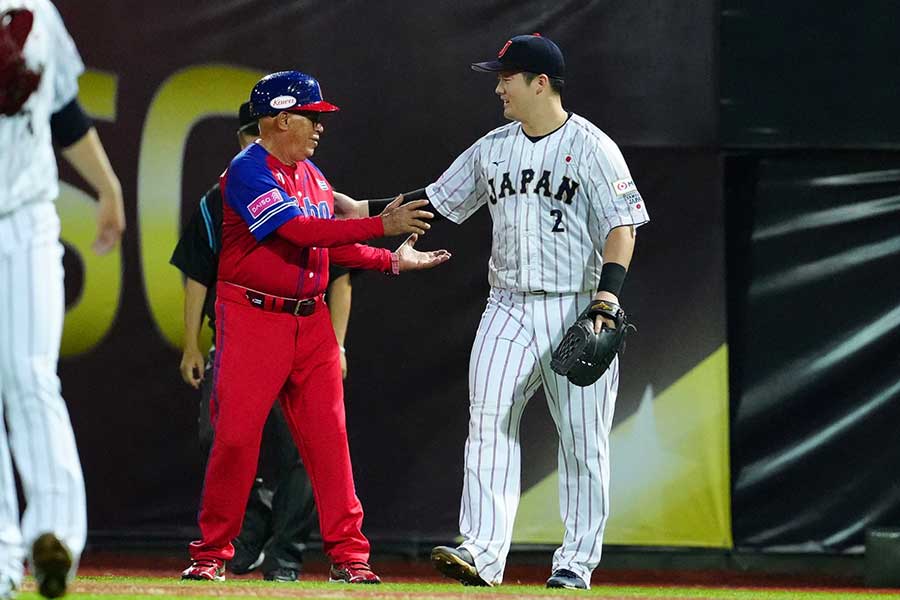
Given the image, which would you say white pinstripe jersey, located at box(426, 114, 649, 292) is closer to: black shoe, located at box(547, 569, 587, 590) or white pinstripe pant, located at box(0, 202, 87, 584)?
black shoe, located at box(547, 569, 587, 590)

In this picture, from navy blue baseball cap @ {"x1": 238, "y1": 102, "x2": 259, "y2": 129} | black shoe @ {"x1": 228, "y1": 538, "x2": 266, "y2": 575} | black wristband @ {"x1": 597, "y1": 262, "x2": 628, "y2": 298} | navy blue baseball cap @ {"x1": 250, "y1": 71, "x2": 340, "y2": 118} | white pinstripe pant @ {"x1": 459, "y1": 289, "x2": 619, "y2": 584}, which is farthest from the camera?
black shoe @ {"x1": 228, "y1": 538, "x2": 266, "y2": 575}

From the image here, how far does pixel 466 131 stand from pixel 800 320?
1802mm

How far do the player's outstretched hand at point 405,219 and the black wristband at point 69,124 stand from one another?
1.71 metres

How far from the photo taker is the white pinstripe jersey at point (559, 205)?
5.31 m

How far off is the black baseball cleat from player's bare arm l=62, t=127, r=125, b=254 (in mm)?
717

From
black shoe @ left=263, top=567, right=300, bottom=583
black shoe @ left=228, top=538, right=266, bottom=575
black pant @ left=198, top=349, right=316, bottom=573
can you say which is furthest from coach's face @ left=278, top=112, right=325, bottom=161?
black shoe @ left=228, top=538, right=266, bottom=575

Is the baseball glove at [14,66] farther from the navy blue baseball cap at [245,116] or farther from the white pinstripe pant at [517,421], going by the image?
the navy blue baseball cap at [245,116]

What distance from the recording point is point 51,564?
343cm

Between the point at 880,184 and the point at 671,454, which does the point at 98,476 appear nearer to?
the point at 671,454

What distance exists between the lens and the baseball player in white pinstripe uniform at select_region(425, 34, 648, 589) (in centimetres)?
529

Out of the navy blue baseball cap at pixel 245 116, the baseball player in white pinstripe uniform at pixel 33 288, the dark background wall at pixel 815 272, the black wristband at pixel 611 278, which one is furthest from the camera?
the dark background wall at pixel 815 272

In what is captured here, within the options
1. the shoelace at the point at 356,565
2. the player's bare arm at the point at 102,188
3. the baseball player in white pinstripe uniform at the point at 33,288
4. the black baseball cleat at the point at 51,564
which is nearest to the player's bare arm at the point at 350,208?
the shoelace at the point at 356,565

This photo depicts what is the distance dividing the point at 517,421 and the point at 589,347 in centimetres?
50

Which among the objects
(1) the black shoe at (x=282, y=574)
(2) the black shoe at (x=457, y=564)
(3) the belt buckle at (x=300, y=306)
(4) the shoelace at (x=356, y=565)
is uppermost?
(3) the belt buckle at (x=300, y=306)
